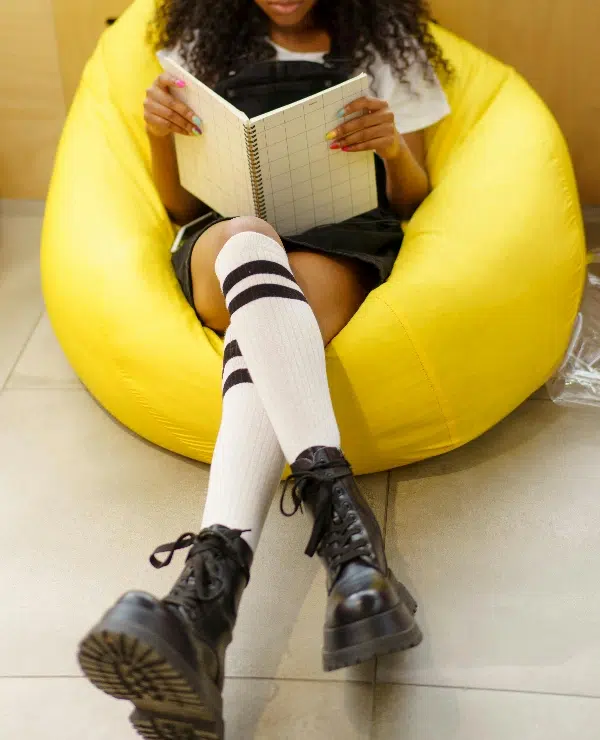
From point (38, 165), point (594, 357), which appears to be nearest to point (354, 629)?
point (594, 357)

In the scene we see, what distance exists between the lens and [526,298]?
1.49 m

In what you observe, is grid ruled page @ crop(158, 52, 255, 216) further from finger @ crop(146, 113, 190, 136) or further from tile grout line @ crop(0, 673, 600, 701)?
tile grout line @ crop(0, 673, 600, 701)

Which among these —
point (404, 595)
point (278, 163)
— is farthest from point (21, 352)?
point (404, 595)

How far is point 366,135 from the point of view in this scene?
4.59ft

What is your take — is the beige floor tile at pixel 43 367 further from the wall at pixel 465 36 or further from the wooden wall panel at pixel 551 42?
the wooden wall panel at pixel 551 42

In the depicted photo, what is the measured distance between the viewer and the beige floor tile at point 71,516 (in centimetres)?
132

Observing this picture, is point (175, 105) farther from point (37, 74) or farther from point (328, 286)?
point (37, 74)

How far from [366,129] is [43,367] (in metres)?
0.77

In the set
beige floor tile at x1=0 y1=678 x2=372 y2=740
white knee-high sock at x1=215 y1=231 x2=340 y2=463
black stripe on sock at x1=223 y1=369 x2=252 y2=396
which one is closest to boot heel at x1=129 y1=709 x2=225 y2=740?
beige floor tile at x1=0 y1=678 x2=372 y2=740

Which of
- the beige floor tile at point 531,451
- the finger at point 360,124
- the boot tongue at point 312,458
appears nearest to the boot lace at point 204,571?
the boot tongue at point 312,458

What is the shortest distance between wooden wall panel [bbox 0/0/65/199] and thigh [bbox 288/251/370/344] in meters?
0.95

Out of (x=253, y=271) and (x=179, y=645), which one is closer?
(x=179, y=645)

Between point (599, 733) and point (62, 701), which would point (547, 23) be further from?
point (62, 701)

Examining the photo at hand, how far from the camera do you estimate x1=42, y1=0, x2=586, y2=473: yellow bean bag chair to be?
142 centimetres
